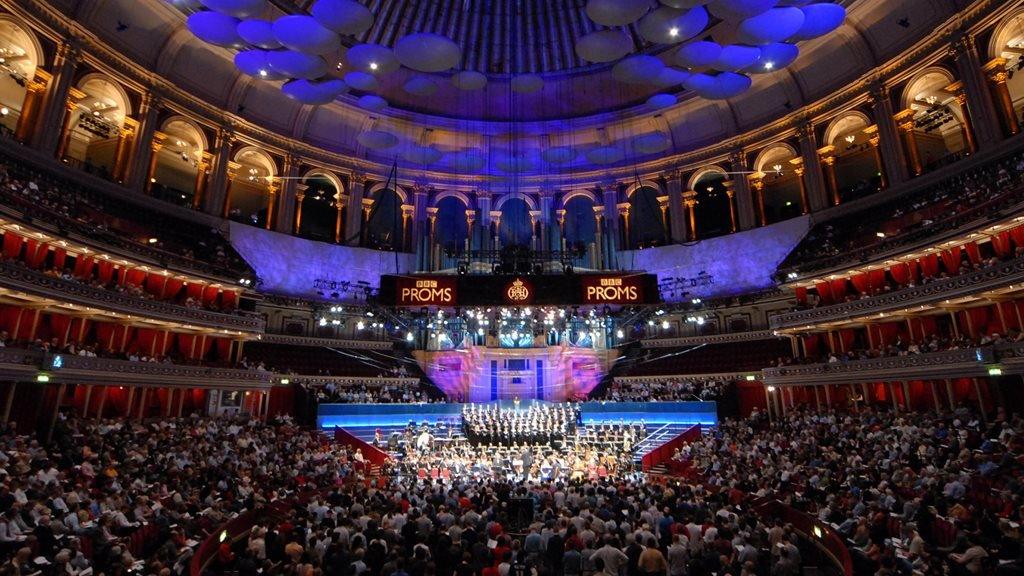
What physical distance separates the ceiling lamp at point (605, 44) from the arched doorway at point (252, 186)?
2529 cm

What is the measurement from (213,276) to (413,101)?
19301mm

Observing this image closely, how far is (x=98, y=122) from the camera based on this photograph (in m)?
31.7

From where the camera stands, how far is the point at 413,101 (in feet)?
136

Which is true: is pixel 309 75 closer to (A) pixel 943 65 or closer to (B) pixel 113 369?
(B) pixel 113 369


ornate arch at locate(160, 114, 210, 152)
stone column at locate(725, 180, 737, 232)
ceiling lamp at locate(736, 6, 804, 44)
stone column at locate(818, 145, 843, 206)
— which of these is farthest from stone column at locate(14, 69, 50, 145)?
stone column at locate(818, 145, 843, 206)

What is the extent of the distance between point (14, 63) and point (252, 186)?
564 inches

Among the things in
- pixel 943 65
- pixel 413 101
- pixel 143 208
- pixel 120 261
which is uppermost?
pixel 413 101

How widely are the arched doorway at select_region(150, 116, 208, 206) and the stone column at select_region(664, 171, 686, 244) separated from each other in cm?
3123

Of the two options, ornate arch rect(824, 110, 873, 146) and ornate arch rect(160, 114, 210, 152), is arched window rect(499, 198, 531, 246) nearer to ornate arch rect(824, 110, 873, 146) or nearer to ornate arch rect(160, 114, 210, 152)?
ornate arch rect(160, 114, 210, 152)

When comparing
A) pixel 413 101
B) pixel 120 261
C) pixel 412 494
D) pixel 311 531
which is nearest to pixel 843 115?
pixel 413 101

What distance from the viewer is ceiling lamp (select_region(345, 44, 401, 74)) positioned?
2145 centimetres

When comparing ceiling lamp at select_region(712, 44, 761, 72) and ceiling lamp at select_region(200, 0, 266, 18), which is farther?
ceiling lamp at select_region(712, 44, 761, 72)

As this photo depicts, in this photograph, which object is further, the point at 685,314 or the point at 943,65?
the point at 685,314

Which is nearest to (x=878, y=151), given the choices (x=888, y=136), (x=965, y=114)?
(x=888, y=136)
